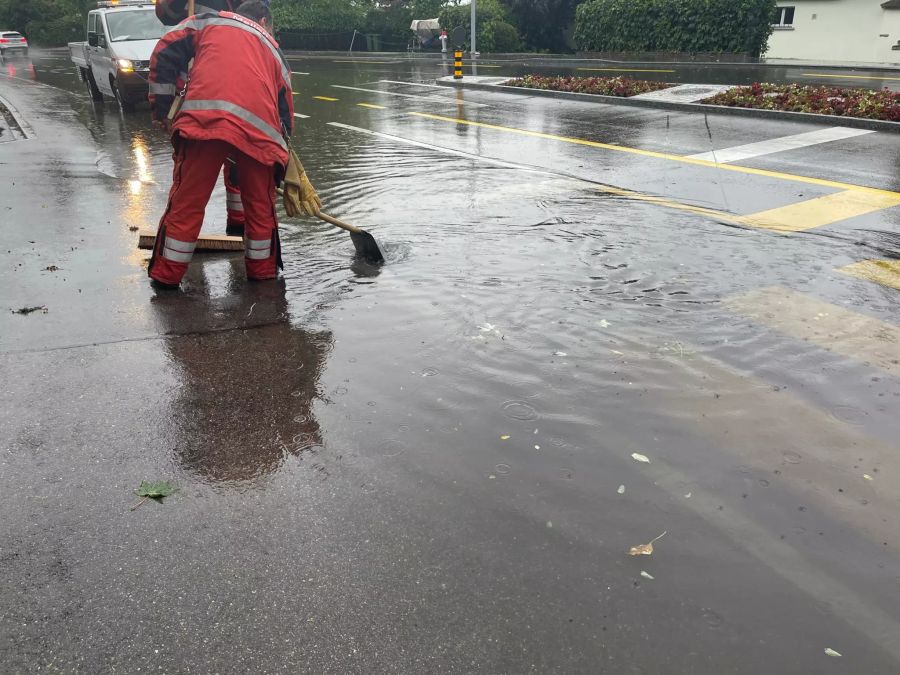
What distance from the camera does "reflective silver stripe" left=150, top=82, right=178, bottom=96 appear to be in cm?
484

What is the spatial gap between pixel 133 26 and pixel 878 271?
14.9 meters

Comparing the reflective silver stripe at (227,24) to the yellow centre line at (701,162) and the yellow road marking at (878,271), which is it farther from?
the yellow centre line at (701,162)

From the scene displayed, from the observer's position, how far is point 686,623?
2305 millimetres

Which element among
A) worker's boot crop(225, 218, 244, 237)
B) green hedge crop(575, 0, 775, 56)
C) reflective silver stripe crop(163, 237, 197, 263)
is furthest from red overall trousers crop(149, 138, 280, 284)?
green hedge crop(575, 0, 775, 56)

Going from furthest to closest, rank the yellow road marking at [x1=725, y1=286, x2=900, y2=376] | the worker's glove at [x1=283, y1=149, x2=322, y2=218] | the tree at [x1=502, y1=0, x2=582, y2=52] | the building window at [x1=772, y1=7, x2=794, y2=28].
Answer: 1. the tree at [x1=502, y1=0, x2=582, y2=52]
2. the building window at [x1=772, y1=7, x2=794, y2=28]
3. the worker's glove at [x1=283, y1=149, x2=322, y2=218]
4. the yellow road marking at [x1=725, y1=286, x2=900, y2=376]

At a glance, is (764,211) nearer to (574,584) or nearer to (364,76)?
(574,584)

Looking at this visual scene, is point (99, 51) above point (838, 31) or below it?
below

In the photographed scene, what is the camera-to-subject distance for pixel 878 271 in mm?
5273

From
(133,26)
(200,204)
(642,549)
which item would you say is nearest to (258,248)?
(200,204)

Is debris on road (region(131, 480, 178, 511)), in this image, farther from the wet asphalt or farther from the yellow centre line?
the yellow centre line

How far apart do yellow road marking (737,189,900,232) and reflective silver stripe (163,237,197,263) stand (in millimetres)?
4456

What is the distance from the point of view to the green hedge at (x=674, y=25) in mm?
25250

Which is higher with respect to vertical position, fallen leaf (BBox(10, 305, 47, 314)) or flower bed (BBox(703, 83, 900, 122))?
flower bed (BBox(703, 83, 900, 122))

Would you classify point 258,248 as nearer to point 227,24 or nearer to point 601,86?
point 227,24
